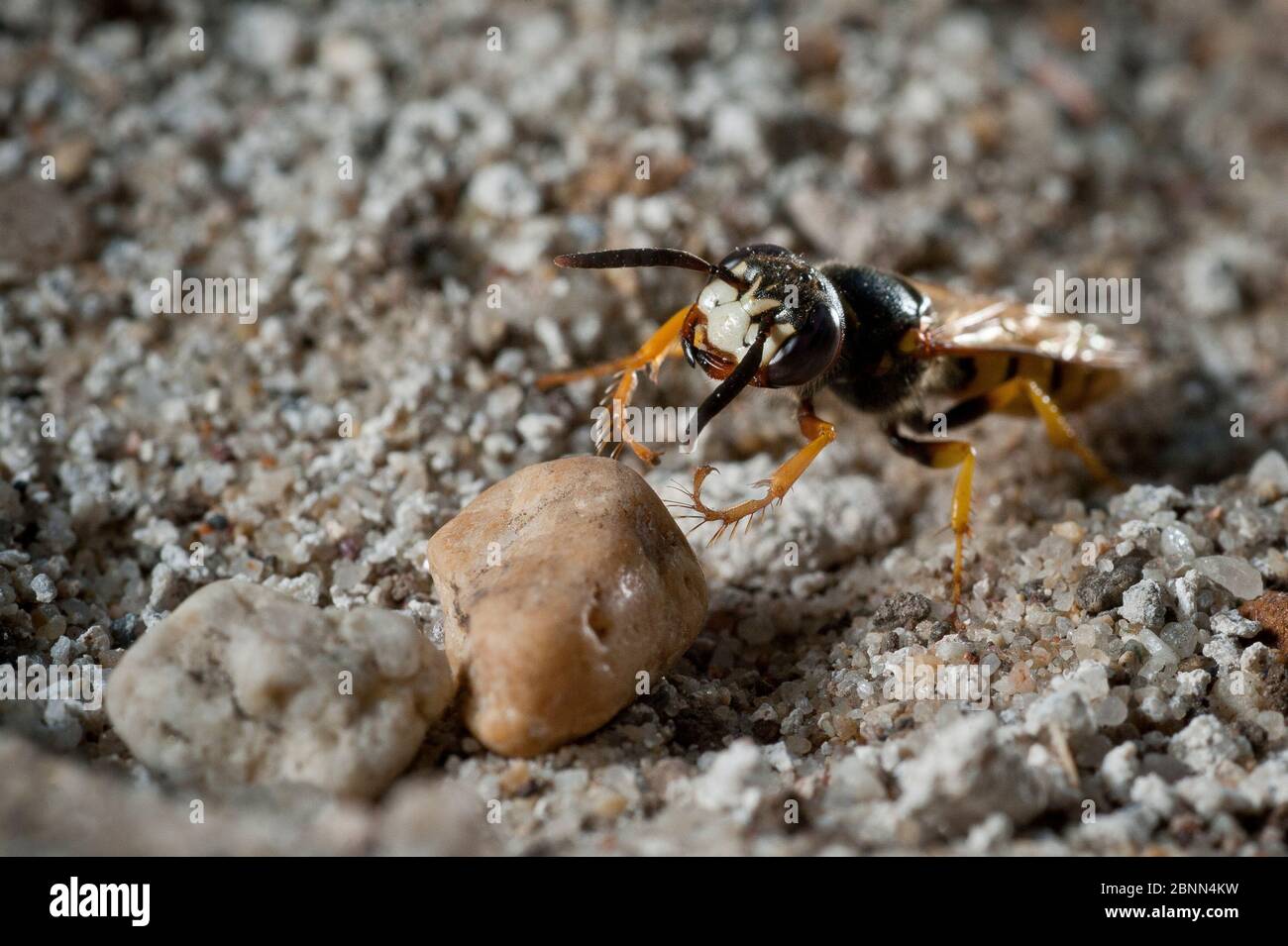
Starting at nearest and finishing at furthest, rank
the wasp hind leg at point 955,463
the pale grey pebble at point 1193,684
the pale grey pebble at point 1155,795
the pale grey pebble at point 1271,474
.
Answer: the pale grey pebble at point 1155,795, the pale grey pebble at point 1193,684, the wasp hind leg at point 955,463, the pale grey pebble at point 1271,474

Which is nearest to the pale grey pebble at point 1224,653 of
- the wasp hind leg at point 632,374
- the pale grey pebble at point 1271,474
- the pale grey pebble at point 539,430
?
the pale grey pebble at point 1271,474

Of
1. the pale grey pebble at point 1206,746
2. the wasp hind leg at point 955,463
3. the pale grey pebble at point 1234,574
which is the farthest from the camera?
the wasp hind leg at point 955,463

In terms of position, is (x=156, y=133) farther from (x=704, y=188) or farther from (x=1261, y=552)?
(x=1261, y=552)

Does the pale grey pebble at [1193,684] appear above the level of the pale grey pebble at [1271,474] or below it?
below

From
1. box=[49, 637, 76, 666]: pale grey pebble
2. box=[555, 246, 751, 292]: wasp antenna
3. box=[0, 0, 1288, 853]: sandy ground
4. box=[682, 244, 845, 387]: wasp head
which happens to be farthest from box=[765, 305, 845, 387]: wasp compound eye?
box=[49, 637, 76, 666]: pale grey pebble

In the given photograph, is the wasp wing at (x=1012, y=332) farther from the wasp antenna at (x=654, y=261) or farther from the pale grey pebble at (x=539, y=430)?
the pale grey pebble at (x=539, y=430)

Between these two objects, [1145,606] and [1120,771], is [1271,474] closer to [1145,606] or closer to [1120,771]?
[1145,606]

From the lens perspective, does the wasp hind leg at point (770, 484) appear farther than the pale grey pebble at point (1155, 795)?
Yes

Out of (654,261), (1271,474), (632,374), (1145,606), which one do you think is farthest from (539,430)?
(1271,474)
